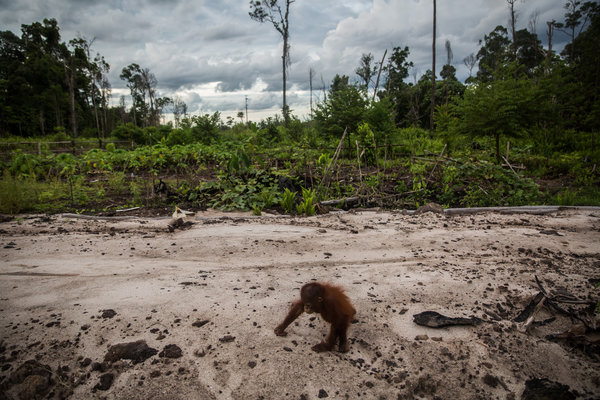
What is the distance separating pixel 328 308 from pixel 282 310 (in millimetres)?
681

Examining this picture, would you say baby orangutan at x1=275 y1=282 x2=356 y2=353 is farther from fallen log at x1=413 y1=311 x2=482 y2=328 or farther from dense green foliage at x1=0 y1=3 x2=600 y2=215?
dense green foliage at x1=0 y1=3 x2=600 y2=215

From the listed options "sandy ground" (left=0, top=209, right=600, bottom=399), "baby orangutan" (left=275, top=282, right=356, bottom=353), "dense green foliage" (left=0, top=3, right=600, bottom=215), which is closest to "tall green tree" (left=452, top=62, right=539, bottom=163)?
"dense green foliage" (left=0, top=3, right=600, bottom=215)

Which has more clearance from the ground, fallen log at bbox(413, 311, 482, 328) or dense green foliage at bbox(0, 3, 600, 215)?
dense green foliage at bbox(0, 3, 600, 215)

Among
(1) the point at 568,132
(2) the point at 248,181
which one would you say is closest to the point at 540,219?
(2) the point at 248,181

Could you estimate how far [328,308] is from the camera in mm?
1652

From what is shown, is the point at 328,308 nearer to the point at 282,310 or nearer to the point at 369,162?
the point at 282,310

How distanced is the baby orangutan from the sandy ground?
0.35 feet

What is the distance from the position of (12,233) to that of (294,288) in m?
4.21

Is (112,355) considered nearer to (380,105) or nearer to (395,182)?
(395,182)

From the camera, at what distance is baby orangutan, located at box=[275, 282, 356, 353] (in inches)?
61.8

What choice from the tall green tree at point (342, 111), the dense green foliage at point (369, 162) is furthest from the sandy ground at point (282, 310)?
the tall green tree at point (342, 111)

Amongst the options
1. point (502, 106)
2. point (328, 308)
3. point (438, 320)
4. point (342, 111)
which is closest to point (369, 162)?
point (342, 111)

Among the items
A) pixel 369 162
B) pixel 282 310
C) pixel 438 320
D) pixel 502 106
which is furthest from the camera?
pixel 369 162

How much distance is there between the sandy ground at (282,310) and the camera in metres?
1.63
